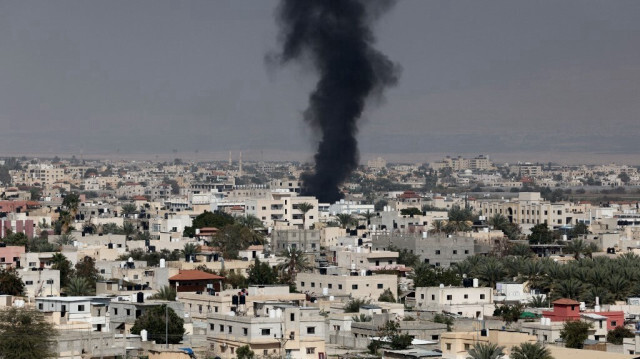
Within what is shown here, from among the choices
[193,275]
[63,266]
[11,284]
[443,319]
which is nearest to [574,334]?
[443,319]

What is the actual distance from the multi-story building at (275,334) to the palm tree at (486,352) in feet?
18.1

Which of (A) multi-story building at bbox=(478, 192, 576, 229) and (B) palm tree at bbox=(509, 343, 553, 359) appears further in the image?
(A) multi-story building at bbox=(478, 192, 576, 229)

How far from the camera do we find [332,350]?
1898 inches

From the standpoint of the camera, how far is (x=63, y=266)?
2798 inches

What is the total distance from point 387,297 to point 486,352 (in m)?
25.8

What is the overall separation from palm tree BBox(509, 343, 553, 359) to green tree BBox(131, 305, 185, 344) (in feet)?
35.1

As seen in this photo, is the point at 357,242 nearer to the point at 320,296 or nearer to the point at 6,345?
the point at 320,296

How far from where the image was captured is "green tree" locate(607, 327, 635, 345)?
49438 millimetres

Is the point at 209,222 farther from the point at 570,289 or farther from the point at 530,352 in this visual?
the point at 530,352

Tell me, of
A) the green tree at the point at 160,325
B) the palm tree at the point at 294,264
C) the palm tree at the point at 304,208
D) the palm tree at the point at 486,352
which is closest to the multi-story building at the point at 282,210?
the palm tree at the point at 304,208

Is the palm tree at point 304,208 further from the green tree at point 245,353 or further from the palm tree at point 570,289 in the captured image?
the green tree at point 245,353

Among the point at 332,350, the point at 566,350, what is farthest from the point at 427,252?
the point at 566,350

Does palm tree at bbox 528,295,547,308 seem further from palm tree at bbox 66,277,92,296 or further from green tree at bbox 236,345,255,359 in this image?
green tree at bbox 236,345,255,359

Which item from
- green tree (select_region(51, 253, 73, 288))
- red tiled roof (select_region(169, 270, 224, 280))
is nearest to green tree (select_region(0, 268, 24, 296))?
green tree (select_region(51, 253, 73, 288))
